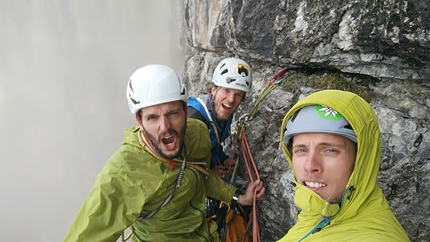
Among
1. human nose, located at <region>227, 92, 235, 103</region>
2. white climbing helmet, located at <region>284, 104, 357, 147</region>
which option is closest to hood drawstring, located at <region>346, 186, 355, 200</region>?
white climbing helmet, located at <region>284, 104, 357, 147</region>

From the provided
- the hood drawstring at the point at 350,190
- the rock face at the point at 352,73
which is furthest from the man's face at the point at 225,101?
the hood drawstring at the point at 350,190

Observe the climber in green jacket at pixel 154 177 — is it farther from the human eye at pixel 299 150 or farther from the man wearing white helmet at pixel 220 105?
the human eye at pixel 299 150

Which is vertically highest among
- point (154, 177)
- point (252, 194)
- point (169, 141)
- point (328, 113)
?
point (328, 113)

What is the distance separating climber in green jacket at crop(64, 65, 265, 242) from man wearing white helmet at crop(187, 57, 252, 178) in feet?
1.21

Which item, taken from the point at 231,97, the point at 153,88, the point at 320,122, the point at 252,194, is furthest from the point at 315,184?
the point at 231,97

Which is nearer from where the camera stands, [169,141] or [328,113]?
[328,113]

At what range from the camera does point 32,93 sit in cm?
960

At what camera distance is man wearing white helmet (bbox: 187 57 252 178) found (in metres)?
3.36

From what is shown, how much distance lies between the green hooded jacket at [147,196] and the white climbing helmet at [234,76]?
0.73 m

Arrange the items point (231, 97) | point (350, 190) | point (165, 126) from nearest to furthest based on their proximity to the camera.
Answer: point (350, 190)
point (165, 126)
point (231, 97)

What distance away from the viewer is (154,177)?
2338mm

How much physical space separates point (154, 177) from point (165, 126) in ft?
1.43

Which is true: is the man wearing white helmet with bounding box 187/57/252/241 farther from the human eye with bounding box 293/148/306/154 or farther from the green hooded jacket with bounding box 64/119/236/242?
the human eye with bounding box 293/148/306/154

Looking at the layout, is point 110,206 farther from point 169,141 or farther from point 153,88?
point 153,88
